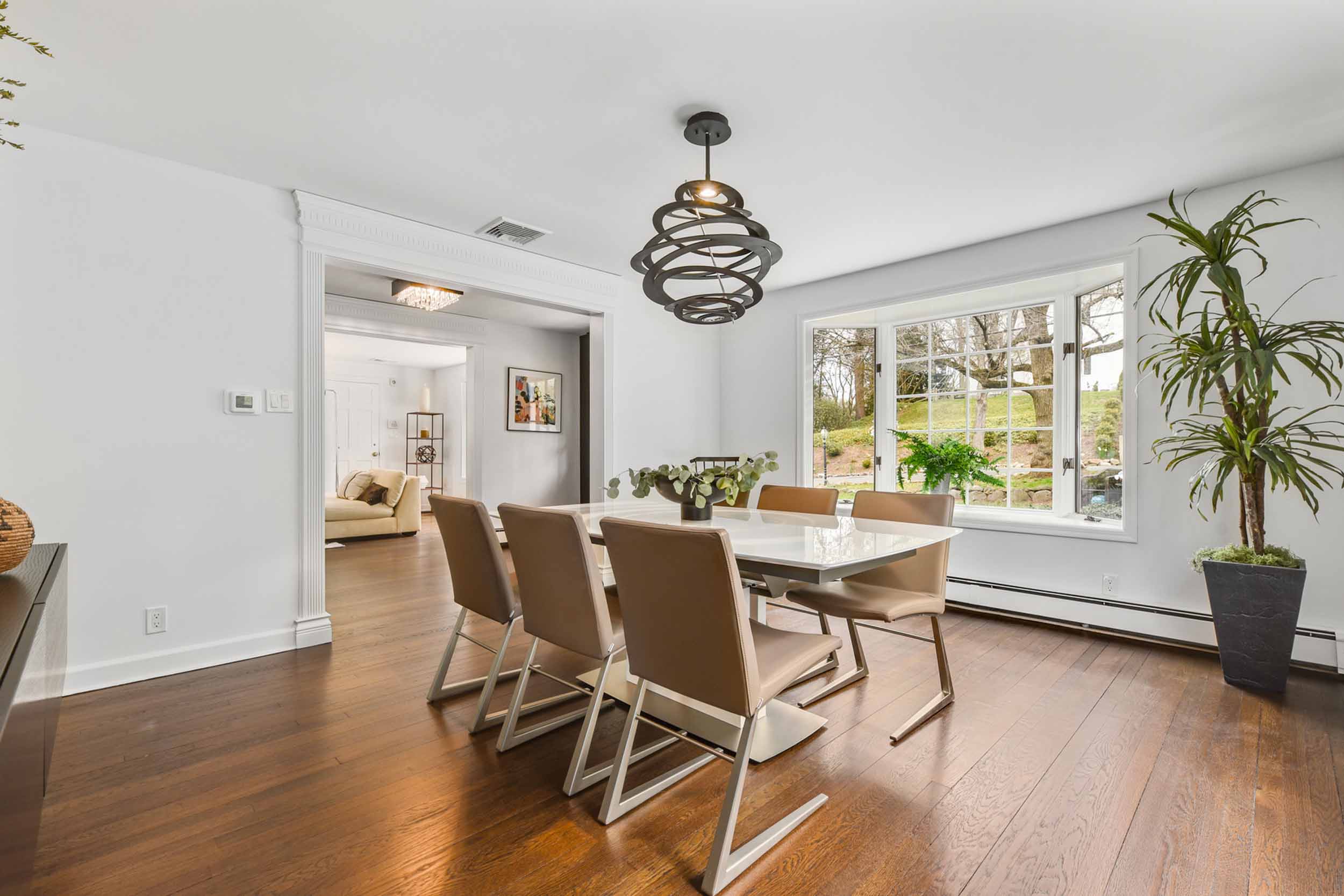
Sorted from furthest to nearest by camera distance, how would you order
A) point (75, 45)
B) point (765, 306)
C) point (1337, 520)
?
1. point (765, 306)
2. point (1337, 520)
3. point (75, 45)

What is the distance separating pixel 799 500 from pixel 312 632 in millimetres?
2633

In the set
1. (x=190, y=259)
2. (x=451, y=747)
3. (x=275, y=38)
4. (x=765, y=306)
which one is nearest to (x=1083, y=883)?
(x=451, y=747)

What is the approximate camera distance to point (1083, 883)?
1.47 meters

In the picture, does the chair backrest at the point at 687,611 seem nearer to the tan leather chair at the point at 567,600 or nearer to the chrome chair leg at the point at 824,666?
the tan leather chair at the point at 567,600

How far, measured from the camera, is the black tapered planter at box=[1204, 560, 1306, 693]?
2.56 m

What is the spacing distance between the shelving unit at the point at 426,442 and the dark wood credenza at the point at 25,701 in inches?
336

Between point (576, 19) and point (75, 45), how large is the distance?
168 centimetres

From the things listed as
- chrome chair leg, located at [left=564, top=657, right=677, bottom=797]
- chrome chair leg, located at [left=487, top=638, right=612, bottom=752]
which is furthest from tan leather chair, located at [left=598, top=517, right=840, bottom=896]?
chrome chair leg, located at [left=487, top=638, right=612, bottom=752]

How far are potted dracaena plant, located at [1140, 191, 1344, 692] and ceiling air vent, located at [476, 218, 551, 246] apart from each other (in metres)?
3.09

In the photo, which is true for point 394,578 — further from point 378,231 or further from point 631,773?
point 631,773

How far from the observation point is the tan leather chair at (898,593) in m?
2.35

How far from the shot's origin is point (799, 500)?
3293 millimetres

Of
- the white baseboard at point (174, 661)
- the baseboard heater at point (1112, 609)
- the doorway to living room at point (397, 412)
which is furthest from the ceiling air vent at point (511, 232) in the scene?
the doorway to living room at point (397, 412)

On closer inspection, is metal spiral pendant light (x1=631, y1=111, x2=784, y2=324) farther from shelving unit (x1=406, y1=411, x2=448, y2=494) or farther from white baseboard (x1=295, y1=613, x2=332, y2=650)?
shelving unit (x1=406, y1=411, x2=448, y2=494)
